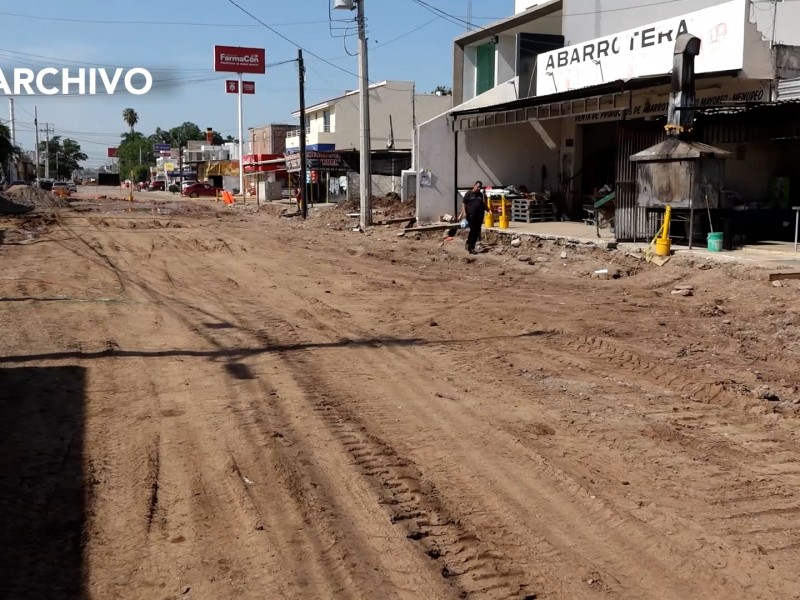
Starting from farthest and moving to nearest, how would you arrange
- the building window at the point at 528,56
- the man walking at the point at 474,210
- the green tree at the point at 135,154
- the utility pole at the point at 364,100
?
the green tree at the point at 135,154, the utility pole at the point at 364,100, the building window at the point at 528,56, the man walking at the point at 474,210

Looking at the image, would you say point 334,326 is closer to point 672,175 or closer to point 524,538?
point 524,538

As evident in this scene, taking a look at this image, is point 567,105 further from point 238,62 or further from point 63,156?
point 63,156

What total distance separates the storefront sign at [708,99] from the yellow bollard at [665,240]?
2772 mm

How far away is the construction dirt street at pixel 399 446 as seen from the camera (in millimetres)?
4371

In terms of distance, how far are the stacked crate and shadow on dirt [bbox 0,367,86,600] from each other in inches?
820

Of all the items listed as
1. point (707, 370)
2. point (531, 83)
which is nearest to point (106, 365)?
point (707, 370)

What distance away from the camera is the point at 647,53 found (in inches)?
834

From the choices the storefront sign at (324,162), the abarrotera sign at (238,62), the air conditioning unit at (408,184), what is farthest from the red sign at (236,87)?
the air conditioning unit at (408,184)

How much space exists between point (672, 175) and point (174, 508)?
13.7 m

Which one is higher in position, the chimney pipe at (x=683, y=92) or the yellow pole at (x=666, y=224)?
the chimney pipe at (x=683, y=92)

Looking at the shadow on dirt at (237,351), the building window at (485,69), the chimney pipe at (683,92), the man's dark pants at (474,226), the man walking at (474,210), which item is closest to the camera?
the shadow on dirt at (237,351)

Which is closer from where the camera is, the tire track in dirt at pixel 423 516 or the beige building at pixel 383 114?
the tire track in dirt at pixel 423 516

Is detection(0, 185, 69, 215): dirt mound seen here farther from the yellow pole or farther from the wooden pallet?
the yellow pole

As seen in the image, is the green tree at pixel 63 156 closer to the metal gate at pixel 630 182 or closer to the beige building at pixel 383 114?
the beige building at pixel 383 114
